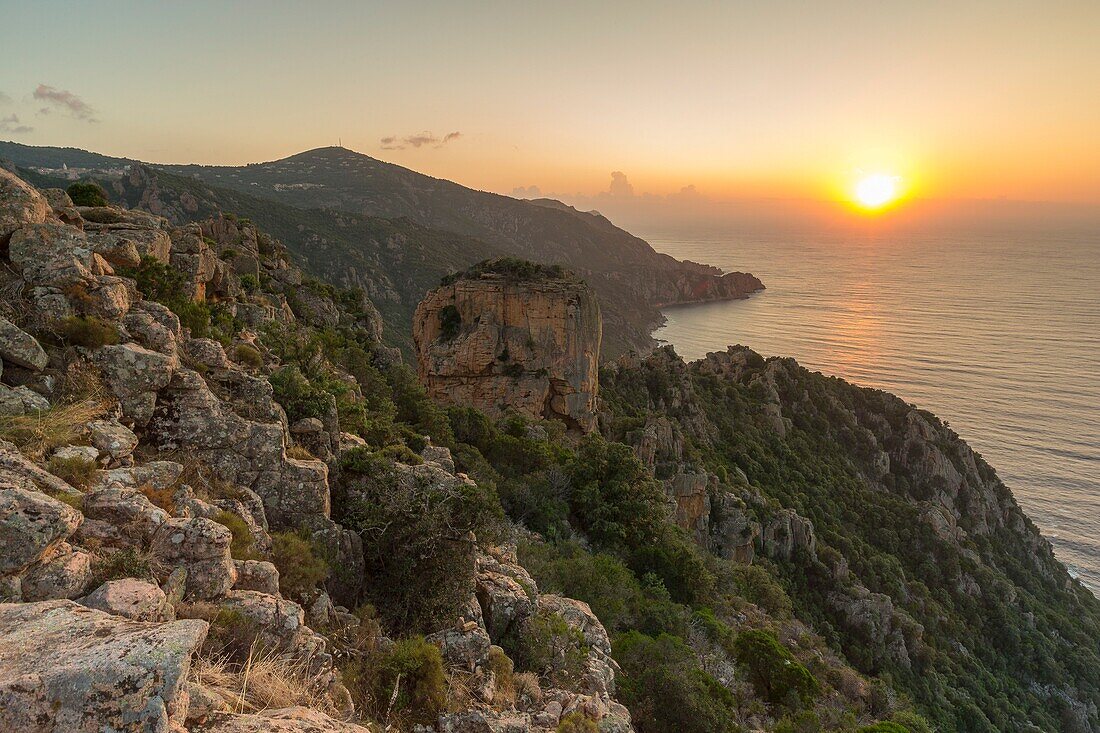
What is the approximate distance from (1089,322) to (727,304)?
235 ft

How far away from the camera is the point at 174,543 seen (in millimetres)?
5465

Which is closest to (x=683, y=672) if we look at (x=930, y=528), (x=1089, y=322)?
(x=930, y=528)

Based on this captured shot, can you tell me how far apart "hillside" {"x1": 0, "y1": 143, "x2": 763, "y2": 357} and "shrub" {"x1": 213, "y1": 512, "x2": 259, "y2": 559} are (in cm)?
7853

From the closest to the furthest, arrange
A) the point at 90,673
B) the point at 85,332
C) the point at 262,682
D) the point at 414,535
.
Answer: the point at 90,673, the point at 262,682, the point at 85,332, the point at 414,535

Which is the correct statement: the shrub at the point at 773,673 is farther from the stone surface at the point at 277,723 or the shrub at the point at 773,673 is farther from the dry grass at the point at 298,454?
the stone surface at the point at 277,723

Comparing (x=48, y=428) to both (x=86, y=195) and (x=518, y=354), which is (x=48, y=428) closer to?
(x=86, y=195)

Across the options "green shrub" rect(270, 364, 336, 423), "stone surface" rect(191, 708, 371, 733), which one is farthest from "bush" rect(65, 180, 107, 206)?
"stone surface" rect(191, 708, 371, 733)

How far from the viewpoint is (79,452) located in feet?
19.2

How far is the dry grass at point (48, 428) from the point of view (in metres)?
5.57

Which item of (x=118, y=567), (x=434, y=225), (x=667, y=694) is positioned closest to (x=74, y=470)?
(x=118, y=567)

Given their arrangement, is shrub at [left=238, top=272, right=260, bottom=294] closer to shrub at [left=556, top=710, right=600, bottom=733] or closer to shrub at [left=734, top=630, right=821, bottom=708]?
shrub at [left=556, top=710, right=600, bottom=733]

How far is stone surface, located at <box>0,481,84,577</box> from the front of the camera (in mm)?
4336

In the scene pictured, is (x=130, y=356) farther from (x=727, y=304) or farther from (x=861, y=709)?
(x=727, y=304)

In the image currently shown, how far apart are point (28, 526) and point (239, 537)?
2.18 m
